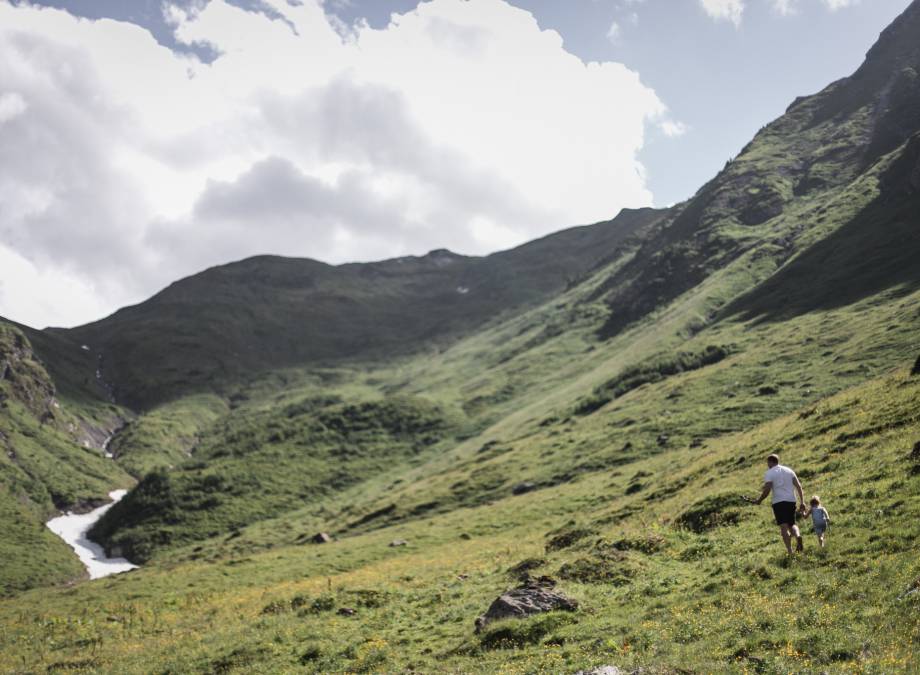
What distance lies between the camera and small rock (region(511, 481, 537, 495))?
9062 centimetres

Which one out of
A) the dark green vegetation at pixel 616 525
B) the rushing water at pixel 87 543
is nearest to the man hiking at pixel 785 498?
the dark green vegetation at pixel 616 525

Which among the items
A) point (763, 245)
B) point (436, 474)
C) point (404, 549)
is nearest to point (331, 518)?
point (436, 474)

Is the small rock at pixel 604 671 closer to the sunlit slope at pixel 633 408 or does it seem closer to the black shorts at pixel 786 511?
the black shorts at pixel 786 511

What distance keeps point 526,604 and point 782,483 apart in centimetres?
1059

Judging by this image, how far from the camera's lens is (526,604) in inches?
958

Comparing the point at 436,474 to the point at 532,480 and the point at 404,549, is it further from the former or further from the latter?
the point at 404,549

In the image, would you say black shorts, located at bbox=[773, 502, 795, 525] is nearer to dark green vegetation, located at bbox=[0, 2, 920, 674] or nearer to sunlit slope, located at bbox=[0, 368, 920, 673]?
sunlit slope, located at bbox=[0, 368, 920, 673]

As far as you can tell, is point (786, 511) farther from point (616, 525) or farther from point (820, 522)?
point (616, 525)

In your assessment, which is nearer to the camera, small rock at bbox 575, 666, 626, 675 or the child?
small rock at bbox 575, 666, 626, 675

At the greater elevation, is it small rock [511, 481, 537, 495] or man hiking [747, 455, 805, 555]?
man hiking [747, 455, 805, 555]


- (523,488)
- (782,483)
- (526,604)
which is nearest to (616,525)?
(526,604)

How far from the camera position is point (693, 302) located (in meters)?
184

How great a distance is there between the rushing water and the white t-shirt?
136 metres

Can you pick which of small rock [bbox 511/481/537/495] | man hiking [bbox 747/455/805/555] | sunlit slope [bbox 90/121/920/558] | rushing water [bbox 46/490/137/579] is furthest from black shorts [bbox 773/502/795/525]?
rushing water [bbox 46/490/137/579]
